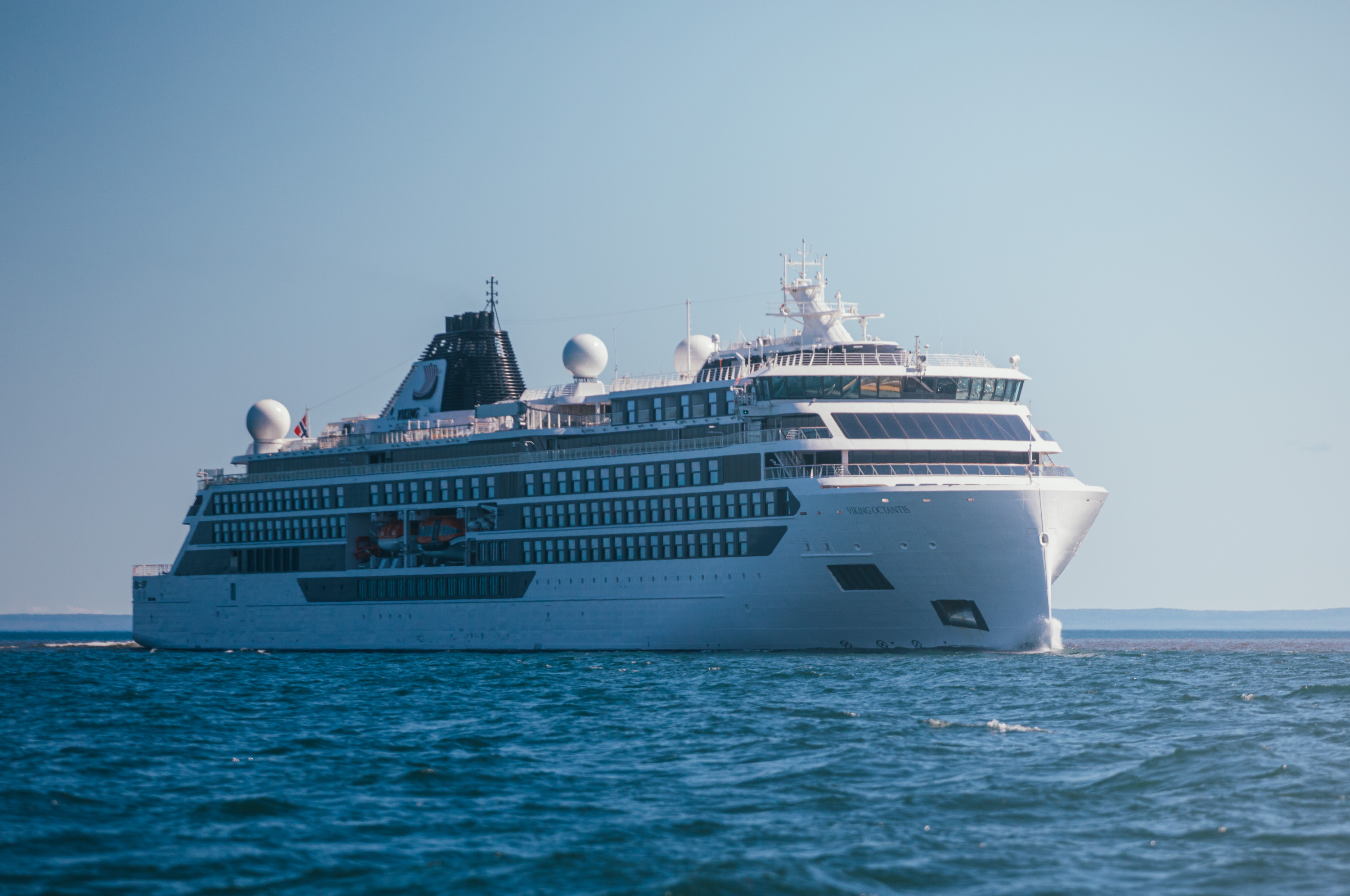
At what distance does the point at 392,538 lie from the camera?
7794 cm

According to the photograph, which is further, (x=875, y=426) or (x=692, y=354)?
(x=692, y=354)

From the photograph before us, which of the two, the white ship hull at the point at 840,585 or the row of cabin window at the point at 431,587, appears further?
the row of cabin window at the point at 431,587

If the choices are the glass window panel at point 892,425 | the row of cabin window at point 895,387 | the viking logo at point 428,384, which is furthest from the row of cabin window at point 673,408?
the viking logo at point 428,384

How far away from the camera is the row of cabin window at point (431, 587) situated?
71688 mm

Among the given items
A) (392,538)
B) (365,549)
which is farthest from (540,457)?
(365,549)

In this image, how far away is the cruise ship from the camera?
55750mm

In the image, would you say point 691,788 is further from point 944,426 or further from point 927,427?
point 944,426

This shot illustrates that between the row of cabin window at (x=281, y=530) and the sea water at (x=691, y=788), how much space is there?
36.9 metres

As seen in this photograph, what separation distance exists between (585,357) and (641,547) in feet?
41.1

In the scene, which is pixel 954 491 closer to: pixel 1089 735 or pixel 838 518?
pixel 838 518

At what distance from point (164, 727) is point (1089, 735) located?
1985 centimetres

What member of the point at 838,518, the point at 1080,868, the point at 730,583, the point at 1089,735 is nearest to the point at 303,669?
the point at 730,583

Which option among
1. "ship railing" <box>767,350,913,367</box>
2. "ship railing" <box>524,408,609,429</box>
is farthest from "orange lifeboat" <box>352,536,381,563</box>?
"ship railing" <box>767,350,913,367</box>

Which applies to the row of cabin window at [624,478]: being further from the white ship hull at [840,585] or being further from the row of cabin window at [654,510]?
the white ship hull at [840,585]
